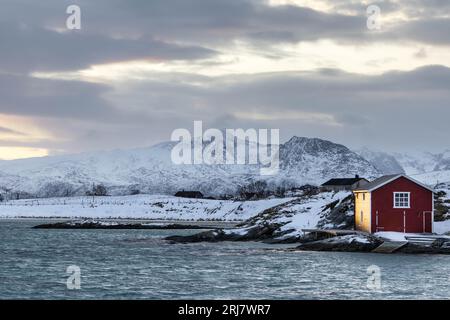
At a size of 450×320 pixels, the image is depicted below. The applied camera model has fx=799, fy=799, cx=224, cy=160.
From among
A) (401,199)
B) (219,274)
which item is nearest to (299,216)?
(401,199)

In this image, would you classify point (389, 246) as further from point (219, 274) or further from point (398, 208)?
point (219, 274)

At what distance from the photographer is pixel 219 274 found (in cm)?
5250

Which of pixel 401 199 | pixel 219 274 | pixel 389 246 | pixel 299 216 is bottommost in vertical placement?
pixel 219 274

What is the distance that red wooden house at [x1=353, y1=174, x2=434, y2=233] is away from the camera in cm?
7569

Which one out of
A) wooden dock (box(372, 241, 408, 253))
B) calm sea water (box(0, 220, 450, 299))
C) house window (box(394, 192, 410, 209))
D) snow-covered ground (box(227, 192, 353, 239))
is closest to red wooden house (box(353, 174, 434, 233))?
house window (box(394, 192, 410, 209))

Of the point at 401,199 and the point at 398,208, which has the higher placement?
the point at 401,199

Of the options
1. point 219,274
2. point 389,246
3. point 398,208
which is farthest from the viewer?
point 398,208

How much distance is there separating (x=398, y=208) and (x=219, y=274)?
28.9 meters

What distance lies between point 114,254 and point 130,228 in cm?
7718

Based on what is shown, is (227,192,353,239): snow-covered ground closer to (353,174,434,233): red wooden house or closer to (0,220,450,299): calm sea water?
(353,174,434,233): red wooden house

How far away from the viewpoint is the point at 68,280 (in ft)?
159
